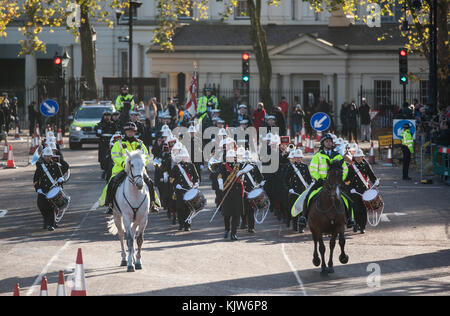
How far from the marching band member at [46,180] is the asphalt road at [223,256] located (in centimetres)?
37

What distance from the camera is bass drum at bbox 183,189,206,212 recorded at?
62.8 feet

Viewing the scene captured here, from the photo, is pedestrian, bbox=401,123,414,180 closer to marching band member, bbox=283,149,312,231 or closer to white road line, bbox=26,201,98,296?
marching band member, bbox=283,149,312,231

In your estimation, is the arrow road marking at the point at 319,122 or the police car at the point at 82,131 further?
the police car at the point at 82,131

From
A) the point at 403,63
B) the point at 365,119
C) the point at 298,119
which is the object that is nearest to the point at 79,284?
the point at 403,63

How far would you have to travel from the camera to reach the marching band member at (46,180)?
783 inches

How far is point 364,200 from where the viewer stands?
19.2 m

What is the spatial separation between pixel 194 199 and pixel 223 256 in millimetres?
2643

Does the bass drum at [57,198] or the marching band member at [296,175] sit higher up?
the marching band member at [296,175]

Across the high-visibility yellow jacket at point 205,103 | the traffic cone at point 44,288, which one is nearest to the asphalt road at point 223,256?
the traffic cone at point 44,288

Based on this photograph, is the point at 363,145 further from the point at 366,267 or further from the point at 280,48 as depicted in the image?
the point at 366,267

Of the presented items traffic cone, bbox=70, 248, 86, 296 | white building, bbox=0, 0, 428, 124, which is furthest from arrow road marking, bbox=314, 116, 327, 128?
white building, bbox=0, 0, 428, 124

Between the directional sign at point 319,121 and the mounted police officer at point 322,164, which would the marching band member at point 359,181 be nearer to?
the mounted police officer at point 322,164

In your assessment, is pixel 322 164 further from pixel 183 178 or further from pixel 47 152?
pixel 47 152
